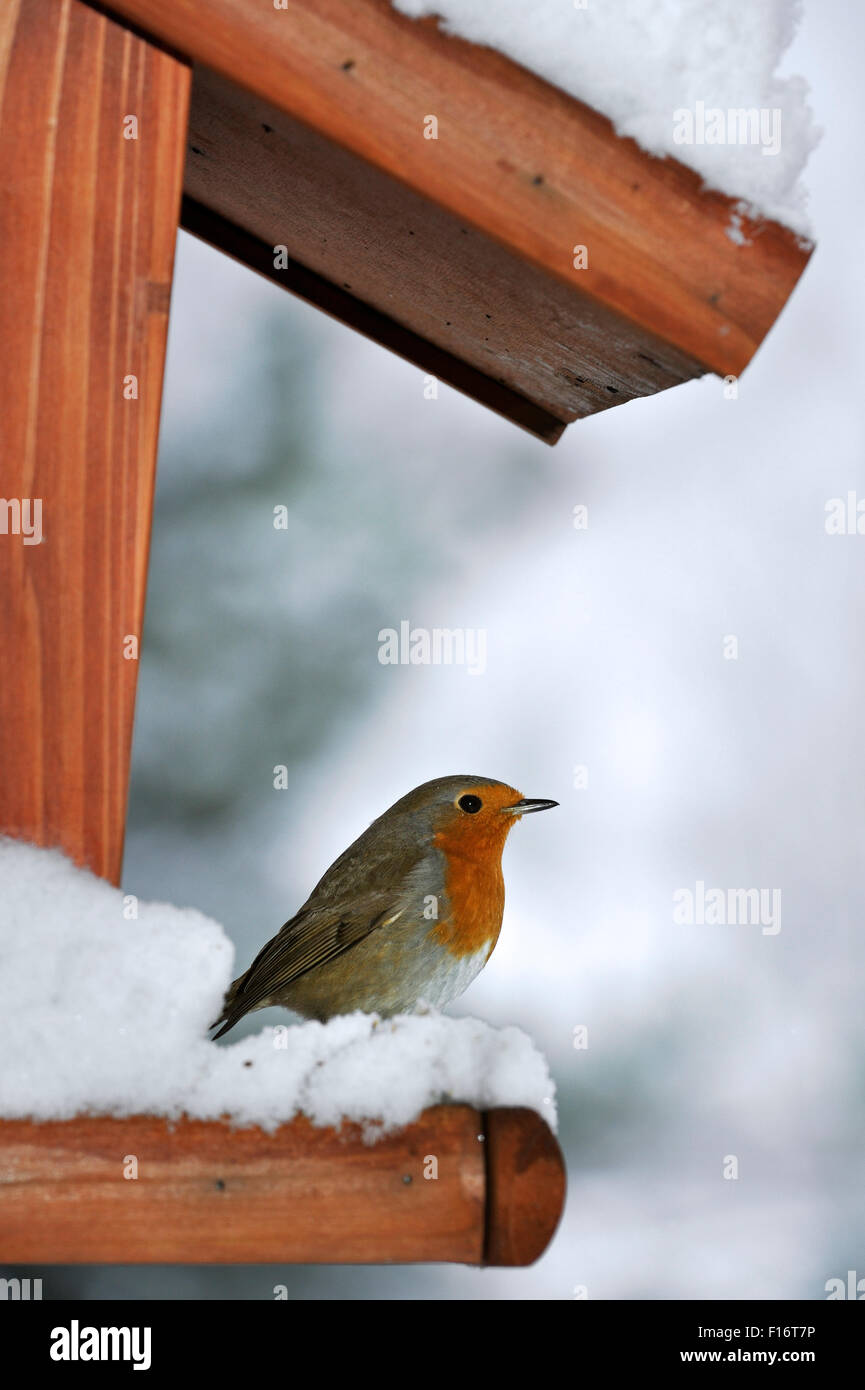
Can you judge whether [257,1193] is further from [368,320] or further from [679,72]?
[368,320]

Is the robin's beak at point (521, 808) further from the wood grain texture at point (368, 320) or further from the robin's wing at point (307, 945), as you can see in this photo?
the wood grain texture at point (368, 320)

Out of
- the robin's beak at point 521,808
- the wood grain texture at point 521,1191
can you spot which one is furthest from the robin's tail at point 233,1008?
the wood grain texture at point 521,1191

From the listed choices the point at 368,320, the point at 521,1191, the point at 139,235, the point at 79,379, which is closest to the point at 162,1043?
the point at 521,1191

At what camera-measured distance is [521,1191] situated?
86 cm

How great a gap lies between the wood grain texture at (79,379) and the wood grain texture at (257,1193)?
0.20 m

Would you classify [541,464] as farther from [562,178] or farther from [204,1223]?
[204,1223]

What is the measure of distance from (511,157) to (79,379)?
0.36 m

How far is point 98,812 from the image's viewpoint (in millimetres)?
940

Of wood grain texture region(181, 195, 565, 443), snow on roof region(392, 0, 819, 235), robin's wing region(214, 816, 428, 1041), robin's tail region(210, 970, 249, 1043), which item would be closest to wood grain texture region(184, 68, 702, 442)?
wood grain texture region(181, 195, 565, 443)

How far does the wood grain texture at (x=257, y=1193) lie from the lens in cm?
84

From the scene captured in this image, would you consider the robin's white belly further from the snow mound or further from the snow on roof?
the snow on roof

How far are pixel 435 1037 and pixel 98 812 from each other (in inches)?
11.4
